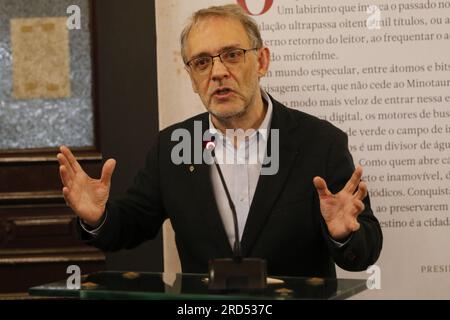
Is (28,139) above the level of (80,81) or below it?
below

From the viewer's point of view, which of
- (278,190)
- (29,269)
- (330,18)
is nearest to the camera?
(278,190)

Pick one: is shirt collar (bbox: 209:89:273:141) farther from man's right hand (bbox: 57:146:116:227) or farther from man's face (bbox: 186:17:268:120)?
man's right hand (bbox: 57:146:116:227)

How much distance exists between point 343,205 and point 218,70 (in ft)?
2.24

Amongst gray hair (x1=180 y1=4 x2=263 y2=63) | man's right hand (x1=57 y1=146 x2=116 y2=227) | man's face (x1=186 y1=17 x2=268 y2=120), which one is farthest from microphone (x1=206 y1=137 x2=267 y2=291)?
gray hair (x1=180 y1=4 x2=263 y2=63)

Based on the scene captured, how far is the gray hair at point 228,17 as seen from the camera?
2.68m

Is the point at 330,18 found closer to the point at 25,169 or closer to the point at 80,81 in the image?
the point at 80,81

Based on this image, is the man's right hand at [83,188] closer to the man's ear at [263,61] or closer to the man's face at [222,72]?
the man's face at [222,72]

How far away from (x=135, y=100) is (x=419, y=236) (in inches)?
41.7

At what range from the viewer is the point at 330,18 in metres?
2.81

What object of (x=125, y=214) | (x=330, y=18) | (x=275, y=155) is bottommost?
(x=125, y=214)

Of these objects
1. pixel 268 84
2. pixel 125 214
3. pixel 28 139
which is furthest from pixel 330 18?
pixel 28 139

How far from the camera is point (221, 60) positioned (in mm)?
2656

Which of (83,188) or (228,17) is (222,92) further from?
(83,188)

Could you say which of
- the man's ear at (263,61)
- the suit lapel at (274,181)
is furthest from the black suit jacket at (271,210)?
the man's ear at (263,61)
